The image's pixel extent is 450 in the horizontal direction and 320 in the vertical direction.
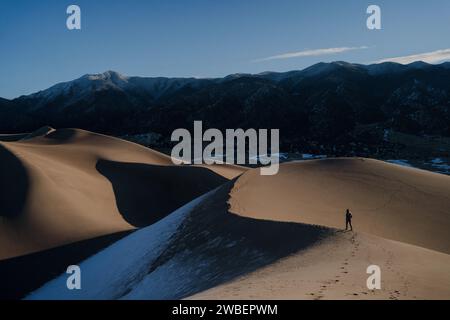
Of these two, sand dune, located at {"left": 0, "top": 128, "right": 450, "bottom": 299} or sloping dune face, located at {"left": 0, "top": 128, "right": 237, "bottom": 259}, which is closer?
sand dune, located at {"left": 0, "top": 128, "right": 450, "bottom": 299}

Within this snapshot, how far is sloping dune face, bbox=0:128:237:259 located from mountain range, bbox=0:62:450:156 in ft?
126

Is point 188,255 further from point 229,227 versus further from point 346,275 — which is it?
point 346,275

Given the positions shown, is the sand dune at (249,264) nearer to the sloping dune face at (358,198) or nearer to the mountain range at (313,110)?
the sloping dune face at (358,198)

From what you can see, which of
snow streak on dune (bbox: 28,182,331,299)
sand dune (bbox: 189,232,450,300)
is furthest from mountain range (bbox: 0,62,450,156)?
sand dune (bbox: 189,232,450,300)

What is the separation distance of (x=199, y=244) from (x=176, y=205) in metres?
19.6

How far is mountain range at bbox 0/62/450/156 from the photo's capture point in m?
88.8

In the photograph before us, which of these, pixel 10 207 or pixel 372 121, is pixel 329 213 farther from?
pixel 372 121

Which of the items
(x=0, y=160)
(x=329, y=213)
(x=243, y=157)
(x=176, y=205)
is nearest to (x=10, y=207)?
(x=0, y=160)

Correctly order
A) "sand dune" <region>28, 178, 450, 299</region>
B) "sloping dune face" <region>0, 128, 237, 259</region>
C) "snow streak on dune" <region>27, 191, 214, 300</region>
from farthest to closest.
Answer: "sloping dune face" <region>0, 128, 237, 259</region>, "snow streak on dune" <region>27, 191, 214, 300</region>, "sand dune" <region>28, 178, 450, 299</region>

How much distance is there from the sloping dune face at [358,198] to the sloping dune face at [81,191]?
10.1 meters

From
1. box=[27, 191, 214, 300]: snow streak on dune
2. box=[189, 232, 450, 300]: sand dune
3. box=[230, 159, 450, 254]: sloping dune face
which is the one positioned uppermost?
box=[189, 232, 450, 300]: sand dune

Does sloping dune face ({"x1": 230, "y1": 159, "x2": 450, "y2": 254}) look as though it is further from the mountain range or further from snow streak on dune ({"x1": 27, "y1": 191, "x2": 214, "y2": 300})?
the mountain range

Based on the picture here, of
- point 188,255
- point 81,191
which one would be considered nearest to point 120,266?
point 188,255

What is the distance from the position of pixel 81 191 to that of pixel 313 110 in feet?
261
